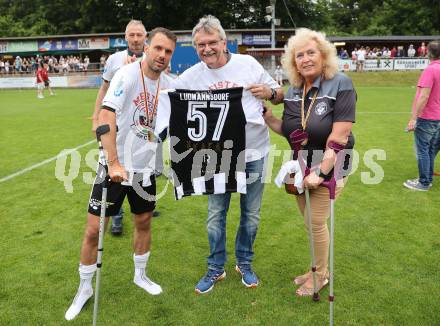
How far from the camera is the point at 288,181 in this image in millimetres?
3861

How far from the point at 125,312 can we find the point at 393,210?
4.24m

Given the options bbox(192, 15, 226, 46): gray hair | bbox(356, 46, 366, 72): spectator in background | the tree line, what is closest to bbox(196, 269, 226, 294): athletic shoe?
bbox(192, 15, 226, 46): gray hair

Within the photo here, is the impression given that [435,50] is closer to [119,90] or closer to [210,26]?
[210,26]

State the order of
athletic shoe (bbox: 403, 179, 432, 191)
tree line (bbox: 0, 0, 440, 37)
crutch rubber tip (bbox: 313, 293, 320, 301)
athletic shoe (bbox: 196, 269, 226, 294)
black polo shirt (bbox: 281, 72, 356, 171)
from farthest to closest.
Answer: tree line (bbox: 0, 0, 440, 37), athletic shoe (bbox: 403, 179, 432, 191), athletic shoe (bbox: 196, 269, 226, 294), crutch rubber tip (bbox: 313, 293, 320, 301), black polo shirt (bbox: 281, 72, 356, 171)

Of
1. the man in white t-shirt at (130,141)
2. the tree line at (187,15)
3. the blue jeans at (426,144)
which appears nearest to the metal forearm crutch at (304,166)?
the man in white t-shirt at (130,141)

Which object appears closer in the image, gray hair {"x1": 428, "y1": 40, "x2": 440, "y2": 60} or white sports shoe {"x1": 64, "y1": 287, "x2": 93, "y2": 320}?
white sports shoe {"x1": 64, "y1": 287, "x2": 93, "y2": 320}

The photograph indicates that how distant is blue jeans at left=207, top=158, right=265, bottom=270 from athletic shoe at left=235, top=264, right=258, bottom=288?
0.06 meters

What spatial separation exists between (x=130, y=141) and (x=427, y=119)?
16.5ft

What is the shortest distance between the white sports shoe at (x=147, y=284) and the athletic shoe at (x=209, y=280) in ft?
1.32

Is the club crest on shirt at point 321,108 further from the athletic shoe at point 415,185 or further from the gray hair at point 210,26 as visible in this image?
the athletic shoe at point 415,185

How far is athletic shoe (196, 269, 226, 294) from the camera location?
13.6 feet

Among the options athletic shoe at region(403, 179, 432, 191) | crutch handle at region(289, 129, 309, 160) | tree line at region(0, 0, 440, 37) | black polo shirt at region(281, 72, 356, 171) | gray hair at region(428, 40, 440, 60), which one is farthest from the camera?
tree line at region(0, 0, 440, 37)

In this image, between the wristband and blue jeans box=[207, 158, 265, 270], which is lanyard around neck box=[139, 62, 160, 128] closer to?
blue jeans box=[207, 158, 265, 270]

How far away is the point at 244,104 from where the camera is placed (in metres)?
3.75
